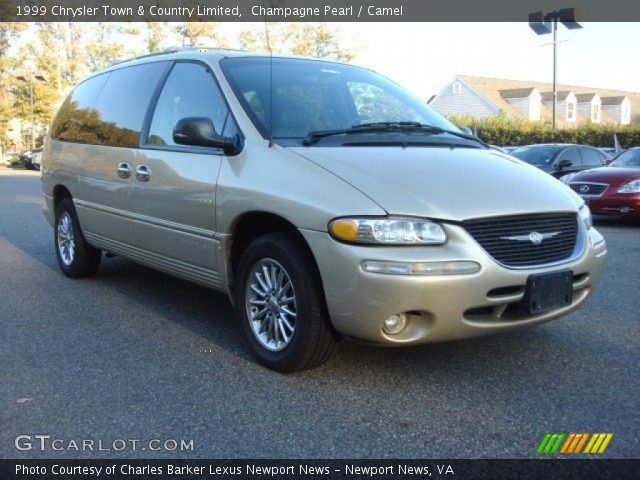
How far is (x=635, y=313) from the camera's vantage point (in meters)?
5.07

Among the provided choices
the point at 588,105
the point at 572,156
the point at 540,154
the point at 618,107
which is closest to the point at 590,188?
the point at 572,156

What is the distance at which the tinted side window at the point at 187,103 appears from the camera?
4.35m

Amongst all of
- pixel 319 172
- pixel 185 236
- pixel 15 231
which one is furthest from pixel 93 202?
pixel 15 231

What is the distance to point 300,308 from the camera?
354cm

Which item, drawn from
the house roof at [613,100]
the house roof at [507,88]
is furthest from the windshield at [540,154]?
the house roof at [613,100]

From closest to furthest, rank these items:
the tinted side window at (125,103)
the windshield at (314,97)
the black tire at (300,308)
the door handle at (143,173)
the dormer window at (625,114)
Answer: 1. the black tire at (300,308)
2. the windshield at (314,97)
3. the door handle at (143,173)
4. the tinted side window at (125,103)
5. the dormer window at (625,114)

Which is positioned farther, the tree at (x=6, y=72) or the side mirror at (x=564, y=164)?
the tree at (x=6, y=72)

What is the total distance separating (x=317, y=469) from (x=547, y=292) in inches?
61.9

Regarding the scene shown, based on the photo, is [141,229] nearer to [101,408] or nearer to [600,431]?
[101,408]

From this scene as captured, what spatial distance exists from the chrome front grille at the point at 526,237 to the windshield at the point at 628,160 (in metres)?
8.77

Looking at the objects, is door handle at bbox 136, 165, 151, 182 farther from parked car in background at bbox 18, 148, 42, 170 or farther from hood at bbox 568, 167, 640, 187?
parked car in background at bbox 18, 148, 42, 170

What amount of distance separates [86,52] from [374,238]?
137 ft

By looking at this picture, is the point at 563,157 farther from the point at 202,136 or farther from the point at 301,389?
the point at 301,389

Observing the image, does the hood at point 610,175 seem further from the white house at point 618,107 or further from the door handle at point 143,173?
the white house at point 618,107
